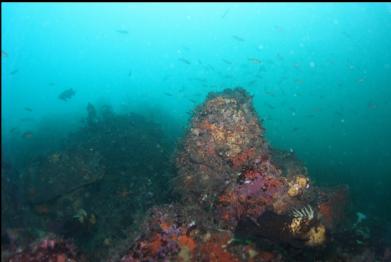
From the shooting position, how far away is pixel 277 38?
579 feet

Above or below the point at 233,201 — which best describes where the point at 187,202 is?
below

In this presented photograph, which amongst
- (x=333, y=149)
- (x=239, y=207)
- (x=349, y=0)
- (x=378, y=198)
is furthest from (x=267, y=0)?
(x=239, y=207)

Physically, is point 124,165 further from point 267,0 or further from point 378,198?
point 267,0

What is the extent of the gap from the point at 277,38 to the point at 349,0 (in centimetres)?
4779

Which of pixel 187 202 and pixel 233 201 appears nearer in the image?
pixel 233 201

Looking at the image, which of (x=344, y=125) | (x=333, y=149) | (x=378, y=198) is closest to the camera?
(x=378, y=198)

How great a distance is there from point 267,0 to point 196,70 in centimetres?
4740

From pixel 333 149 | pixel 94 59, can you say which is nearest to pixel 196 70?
pixel 94 59

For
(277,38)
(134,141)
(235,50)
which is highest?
(134,141)

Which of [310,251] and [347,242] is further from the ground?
[310,251]

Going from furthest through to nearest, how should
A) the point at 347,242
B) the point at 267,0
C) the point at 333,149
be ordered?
the point at 267,0 < the point at 333,149 < the point at 347,242

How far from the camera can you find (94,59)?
186625mm

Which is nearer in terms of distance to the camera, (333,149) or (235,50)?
(333,149)

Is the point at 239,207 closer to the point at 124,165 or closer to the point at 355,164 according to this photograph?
the point at 124,165
